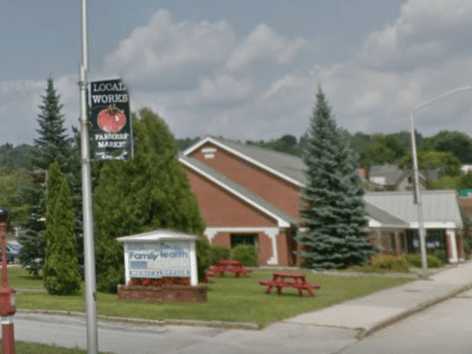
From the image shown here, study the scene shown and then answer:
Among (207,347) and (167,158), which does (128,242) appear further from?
(207,347)

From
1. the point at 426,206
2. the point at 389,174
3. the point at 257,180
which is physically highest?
the point at 389,174

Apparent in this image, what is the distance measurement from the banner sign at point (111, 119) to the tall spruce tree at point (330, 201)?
2406 centimetres

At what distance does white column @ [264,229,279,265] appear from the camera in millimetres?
35219

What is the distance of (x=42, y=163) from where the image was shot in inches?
1105

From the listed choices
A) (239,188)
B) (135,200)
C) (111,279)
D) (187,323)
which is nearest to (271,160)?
(239,188)

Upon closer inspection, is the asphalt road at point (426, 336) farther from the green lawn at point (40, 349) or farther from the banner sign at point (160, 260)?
the banner sign at point (160, 260)

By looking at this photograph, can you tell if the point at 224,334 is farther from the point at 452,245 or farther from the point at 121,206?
the point at 452,245

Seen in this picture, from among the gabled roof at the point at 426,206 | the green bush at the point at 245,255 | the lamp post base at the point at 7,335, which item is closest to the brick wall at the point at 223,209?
the green bush at the point at 245,255

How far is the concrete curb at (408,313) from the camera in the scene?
43.7 feet

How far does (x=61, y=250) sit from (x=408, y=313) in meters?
10.3

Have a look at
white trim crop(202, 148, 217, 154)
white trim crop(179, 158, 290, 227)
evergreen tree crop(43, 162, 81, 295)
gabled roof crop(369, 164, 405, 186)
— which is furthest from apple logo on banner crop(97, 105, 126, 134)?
gabled roof crop(369, 164, 405, 186)

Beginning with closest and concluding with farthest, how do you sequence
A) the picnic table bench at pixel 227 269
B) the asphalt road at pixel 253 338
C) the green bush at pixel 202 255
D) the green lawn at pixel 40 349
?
1. the green lawn at pixel 40 349
2. the asphalt road at pixel 253 338
3. the green bush at pixel 202 255
4. the picnic table bench at pixel 227 269

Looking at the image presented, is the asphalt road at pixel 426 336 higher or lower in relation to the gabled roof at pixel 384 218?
lower

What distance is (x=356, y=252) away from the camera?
32.4 meters
